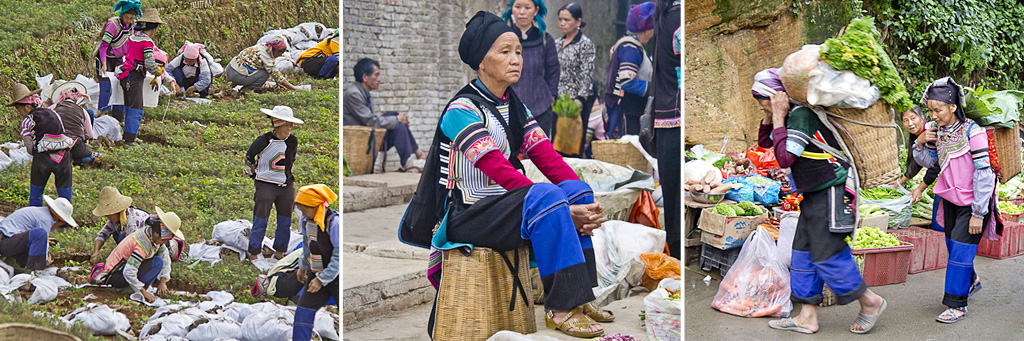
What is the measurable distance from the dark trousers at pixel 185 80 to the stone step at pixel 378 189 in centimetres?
100

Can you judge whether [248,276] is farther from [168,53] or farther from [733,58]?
[733,58]

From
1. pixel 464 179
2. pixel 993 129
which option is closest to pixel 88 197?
pixel 464 179

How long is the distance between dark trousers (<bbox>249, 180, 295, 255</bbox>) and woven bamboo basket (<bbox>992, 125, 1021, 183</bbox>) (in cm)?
471

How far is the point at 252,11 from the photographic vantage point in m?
4.26

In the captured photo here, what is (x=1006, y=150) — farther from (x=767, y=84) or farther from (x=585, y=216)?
(x=585, y=216)

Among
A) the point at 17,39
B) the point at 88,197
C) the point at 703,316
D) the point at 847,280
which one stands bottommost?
the point at 703,316

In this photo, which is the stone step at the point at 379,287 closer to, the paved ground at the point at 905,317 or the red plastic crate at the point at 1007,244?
the paved ground at the point at 905,317

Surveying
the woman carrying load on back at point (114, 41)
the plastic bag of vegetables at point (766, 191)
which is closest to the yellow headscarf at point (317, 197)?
the woman carrying load on back at point (114, 41)

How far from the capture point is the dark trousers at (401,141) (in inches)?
150

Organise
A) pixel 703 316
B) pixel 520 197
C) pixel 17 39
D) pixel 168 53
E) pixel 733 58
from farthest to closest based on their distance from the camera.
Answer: pixel 733 58 < pixel 703 316 < pixel 168 53 < pixel 17 39 < pixel 520 197

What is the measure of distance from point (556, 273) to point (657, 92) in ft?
3.76

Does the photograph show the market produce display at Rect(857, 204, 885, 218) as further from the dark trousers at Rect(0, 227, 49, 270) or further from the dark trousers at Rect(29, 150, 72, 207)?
the dark trousers at Rect(0, 227, 49, 270)

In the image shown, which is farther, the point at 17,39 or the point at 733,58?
the point at 733,58

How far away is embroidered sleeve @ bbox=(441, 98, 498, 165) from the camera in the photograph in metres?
3.54
